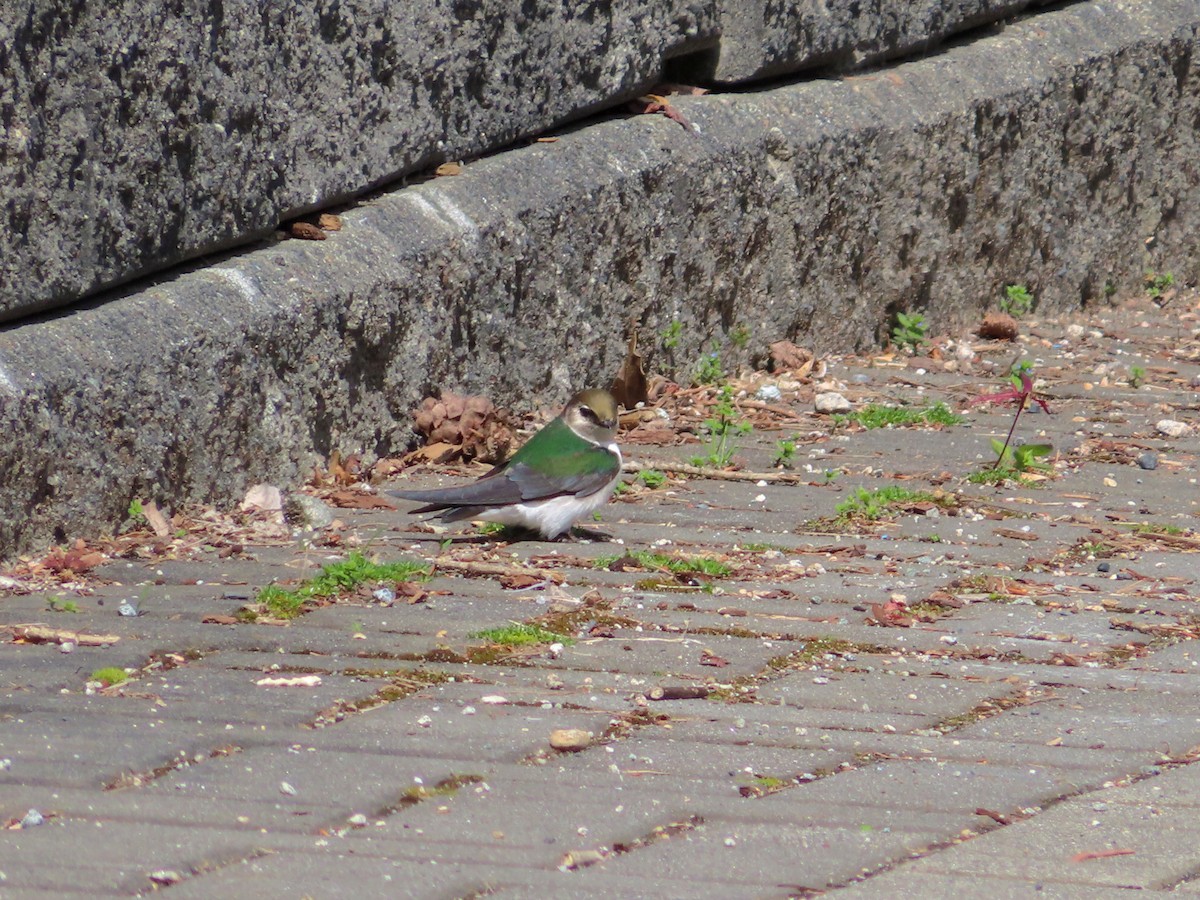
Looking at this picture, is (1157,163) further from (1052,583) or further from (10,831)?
(10,831)

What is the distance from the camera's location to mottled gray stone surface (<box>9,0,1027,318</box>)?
4086mm

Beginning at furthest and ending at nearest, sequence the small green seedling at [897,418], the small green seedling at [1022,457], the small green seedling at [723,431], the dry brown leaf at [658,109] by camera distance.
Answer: the dry brown leaf at [658,109] < the small green seedling at [897,418] < the small green seedling at [723,431] < the small green seedling at [1022,457]

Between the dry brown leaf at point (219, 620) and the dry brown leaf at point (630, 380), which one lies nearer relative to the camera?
the dry brown leaf at point (219, 620)

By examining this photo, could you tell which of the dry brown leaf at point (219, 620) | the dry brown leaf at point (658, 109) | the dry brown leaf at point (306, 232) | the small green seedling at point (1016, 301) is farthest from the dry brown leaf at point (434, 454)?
the small green seedling at point (1016, 301)

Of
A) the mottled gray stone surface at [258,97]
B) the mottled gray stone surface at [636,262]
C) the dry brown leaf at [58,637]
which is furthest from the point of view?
the mottled gray stone surface at [636,262]

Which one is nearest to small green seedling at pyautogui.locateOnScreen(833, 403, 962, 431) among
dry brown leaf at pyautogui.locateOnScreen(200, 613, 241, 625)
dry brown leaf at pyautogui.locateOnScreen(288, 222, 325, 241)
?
dry brown leaf at pyautogui.locateOnScreen(288, 222, 325, 241)

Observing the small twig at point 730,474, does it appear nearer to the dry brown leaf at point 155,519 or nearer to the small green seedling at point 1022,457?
the small green seedling at point 1022,457

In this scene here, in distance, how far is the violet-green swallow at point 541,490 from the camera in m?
4.51

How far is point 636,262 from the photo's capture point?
5855mm

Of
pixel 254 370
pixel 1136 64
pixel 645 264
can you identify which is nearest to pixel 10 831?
pixel 254 370

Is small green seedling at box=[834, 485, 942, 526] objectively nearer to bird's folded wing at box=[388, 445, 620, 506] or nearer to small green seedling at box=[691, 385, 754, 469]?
small green seedling at box=[691, 385, 754, 469]

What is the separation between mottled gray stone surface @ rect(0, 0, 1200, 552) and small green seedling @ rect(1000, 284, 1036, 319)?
0.17ft

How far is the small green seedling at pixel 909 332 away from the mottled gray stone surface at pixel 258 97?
1.18m

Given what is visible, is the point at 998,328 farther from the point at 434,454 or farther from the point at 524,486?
the point at 524,486
